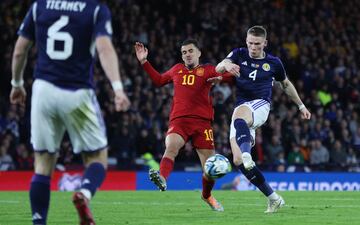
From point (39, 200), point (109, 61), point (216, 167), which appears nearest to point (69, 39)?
point (109, 61)

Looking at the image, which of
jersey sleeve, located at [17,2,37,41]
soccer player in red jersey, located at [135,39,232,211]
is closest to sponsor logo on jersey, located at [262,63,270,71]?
soccer player in red jersey, located at [135,39,232,211]

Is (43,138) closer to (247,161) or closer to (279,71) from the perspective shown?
(247,161)

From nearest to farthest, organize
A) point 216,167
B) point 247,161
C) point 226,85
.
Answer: point 247,161
point 216,167
point 226,85

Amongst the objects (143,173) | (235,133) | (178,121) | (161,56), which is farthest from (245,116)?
(161,56)

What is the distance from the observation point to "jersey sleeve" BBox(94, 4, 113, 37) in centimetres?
781

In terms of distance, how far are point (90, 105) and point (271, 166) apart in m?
16.2

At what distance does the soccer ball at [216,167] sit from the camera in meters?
12.3

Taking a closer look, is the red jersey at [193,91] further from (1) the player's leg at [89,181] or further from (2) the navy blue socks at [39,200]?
(2) the navy blue socks at [39,200]

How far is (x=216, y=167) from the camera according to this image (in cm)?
1233

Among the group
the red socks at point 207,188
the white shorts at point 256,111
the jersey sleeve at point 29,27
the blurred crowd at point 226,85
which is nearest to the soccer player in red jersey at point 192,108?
the red socks at point 207,188

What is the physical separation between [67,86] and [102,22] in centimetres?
64

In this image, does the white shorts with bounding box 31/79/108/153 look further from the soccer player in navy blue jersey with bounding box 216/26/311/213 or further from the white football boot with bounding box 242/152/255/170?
the soccer player in navy blue jersey with bounding box 216/26/311/213

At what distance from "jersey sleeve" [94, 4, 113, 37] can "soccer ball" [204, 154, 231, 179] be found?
15.8 ft

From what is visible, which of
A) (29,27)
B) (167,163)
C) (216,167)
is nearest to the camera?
(29,27)
